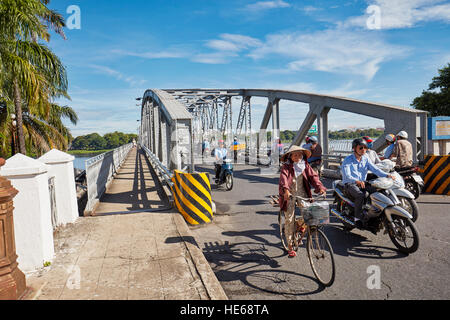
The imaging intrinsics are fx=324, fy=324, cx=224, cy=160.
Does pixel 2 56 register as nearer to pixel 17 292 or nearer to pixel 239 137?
pixel 17 292

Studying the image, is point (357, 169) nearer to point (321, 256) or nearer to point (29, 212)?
point (321, 256)

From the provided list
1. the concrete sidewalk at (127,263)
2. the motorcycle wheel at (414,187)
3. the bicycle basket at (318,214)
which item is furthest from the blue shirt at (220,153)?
the bicycle basket at (318,214)

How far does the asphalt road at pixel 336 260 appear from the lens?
3467mm

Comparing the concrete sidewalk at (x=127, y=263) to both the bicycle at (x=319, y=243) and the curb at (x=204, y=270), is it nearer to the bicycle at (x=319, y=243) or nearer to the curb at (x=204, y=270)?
the curb at (x=204, y=270)

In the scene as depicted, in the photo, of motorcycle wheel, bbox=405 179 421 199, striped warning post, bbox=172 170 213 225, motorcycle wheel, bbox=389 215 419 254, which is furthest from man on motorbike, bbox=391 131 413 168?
striped warning post, bbox=172 170 213 225

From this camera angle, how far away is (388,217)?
4.58 meters

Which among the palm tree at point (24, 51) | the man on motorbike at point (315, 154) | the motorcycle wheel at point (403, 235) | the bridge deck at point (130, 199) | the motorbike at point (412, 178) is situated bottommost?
the bridge deck at point (130, 199)

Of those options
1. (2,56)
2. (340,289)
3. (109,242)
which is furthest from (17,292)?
(2,56)

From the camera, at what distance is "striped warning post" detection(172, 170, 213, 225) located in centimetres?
669

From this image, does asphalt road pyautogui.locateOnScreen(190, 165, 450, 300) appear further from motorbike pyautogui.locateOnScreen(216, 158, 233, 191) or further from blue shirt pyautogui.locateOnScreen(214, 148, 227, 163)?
blue shirt pyautogui.locateOnScreen(214, 148, 227, 163)

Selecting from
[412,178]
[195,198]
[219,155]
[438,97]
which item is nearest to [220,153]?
[219,155]

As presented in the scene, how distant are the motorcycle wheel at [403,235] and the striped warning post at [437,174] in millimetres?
5008

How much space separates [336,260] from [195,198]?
324cm
